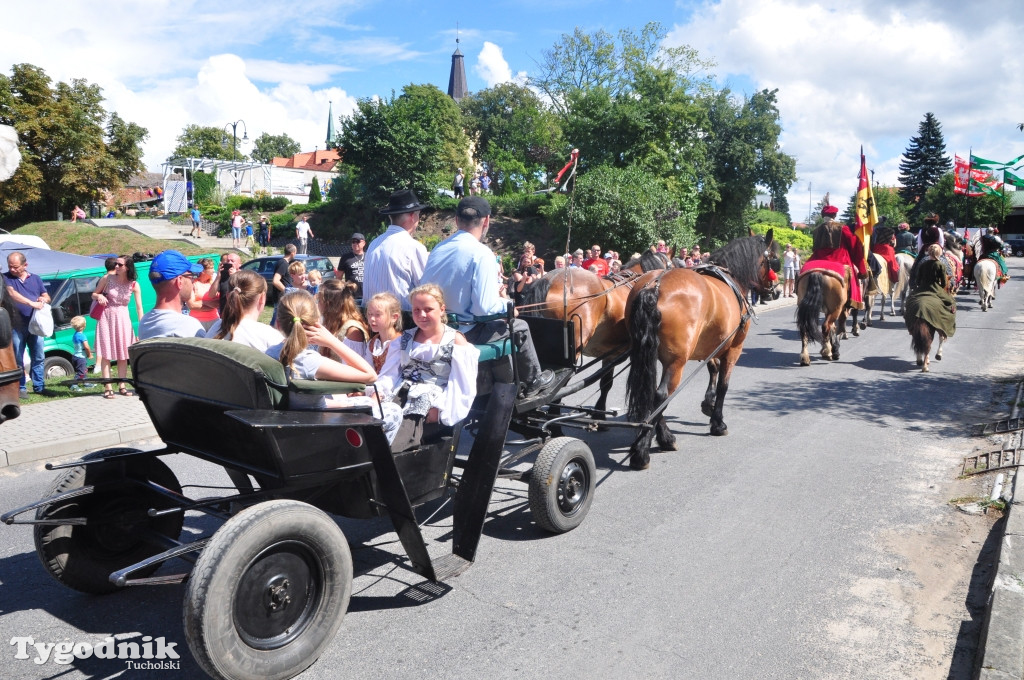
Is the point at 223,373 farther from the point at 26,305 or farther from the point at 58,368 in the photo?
the point at 58,368

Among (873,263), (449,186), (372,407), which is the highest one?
(449,186)

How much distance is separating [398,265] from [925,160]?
82123 millimetres

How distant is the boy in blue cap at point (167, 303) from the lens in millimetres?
4422

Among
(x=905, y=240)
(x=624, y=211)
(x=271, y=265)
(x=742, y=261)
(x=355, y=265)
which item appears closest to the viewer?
(x=742, y=261)

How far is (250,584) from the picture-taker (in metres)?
2.99

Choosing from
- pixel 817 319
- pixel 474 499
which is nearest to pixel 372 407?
pixel 474 499

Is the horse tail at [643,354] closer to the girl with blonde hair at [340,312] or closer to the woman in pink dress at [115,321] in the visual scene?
the girl with blonde hair at [340,312]

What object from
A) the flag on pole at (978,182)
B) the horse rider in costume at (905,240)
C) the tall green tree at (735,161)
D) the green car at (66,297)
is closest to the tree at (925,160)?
the tall green tree at (735,161)

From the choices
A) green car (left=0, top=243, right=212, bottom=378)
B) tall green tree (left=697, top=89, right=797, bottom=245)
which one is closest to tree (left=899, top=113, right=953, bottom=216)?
tall green tree (left=697, top=89, right=797, bottom=245)

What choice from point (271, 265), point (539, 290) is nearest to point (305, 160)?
point (271, 265)

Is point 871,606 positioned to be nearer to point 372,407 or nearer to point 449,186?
point 372,407

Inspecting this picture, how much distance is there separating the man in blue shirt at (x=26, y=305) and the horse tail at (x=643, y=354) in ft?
22.9

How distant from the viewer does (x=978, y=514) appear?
5.27 meters

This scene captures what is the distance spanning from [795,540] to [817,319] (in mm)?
7082
